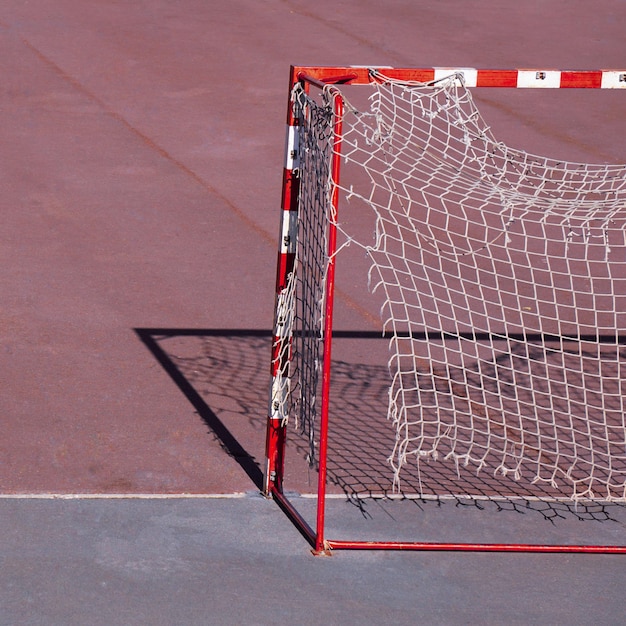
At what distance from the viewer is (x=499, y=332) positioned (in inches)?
295

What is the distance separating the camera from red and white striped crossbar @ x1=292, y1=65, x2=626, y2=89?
15.8ft

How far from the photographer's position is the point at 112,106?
12797mm

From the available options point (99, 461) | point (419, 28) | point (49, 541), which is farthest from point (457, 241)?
point (419, 28)

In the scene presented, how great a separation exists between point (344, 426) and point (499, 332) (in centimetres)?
190

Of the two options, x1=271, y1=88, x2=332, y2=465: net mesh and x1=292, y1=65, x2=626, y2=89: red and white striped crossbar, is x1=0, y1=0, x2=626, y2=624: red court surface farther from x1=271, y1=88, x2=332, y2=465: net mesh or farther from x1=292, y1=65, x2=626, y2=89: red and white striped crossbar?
x1=292, y1=65, x2=626, y2=89: red and white striped crossbar

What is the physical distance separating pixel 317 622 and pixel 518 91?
11.8 metres

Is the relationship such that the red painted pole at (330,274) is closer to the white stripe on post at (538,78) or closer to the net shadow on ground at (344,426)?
the net shadow on ground at (344,426)

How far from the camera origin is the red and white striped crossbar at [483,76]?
15.8 feet

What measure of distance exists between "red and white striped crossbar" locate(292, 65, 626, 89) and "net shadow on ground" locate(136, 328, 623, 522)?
1942mm

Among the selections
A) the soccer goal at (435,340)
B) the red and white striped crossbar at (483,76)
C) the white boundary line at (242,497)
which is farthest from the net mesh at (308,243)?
the white boundary line at (242,497)

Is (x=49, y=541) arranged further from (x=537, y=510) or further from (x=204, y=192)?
(x=204, y=192)

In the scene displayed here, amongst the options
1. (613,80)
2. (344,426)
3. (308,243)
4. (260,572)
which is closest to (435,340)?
(344,426)

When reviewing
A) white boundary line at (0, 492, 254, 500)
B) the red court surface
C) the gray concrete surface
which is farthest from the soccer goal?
the red court surface

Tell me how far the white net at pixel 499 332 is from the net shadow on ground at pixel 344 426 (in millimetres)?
112
